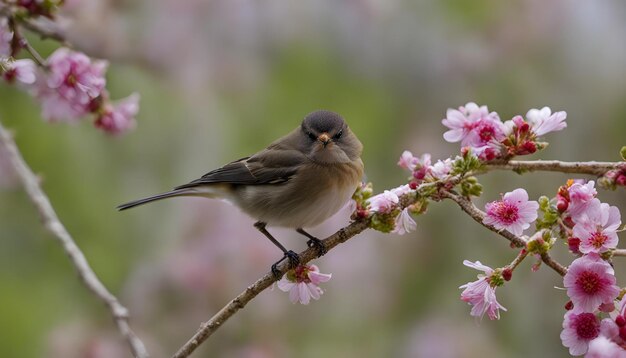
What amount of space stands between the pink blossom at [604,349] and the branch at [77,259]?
0.76 meters

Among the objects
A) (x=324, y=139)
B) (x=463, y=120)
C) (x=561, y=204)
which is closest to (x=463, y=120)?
(x=463, y=120)

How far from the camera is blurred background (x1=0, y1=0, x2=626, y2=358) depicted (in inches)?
126

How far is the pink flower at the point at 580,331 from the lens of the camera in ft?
4.48

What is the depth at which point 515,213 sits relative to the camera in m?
1.45

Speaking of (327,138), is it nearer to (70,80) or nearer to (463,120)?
(463,120)

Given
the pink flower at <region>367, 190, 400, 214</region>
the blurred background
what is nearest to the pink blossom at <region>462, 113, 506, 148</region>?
the pink flower at <region>367, 190, 400, 214</region>

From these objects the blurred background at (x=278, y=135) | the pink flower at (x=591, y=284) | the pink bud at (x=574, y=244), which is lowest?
the blurred background at (x=278, y=135)

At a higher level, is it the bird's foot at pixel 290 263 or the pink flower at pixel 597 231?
the pink flower at pixel 597 231

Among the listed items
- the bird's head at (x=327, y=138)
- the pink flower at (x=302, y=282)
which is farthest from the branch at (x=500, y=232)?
the bird's head at (x=327, y=138)

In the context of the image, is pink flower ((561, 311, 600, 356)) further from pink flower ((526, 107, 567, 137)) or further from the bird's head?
the bird's head

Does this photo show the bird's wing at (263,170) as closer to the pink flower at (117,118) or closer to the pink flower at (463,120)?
the pink flower at (117,118)

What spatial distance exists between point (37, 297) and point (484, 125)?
6.78 ft

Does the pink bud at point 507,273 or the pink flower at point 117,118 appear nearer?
the pink bud at point 507,273

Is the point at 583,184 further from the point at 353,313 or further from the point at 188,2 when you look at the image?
the point at 188,2
